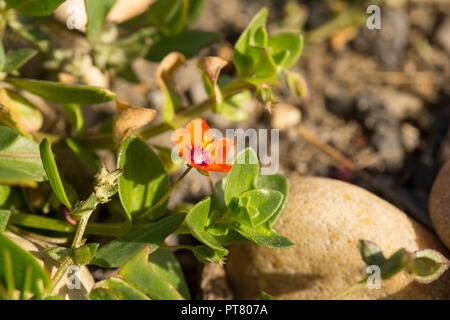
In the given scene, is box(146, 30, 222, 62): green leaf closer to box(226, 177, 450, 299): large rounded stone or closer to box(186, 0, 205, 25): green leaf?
box(186, 0, 205, 25): green leaf

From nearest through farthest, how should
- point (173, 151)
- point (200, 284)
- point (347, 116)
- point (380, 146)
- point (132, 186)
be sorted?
1. point (132, 186)
2. point (173, 151)
3. point (200, 284)
4. point (380, 146)
5. point (347, 116)

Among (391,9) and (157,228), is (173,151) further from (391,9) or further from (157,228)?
(391,9)

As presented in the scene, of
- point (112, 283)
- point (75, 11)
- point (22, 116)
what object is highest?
point (75, 11)

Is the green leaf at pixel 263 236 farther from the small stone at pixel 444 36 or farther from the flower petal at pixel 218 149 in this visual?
the small stone at pixel 444 36

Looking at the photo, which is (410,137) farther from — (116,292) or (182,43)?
(116,292)

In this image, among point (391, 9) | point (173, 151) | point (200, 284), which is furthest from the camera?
point (391, 9)

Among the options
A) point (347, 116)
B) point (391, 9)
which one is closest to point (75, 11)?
point (347, 116)

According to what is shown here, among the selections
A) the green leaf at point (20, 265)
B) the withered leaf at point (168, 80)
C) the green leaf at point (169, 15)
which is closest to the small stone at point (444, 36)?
the green leaf at point (169, 15)

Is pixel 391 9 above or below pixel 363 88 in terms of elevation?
above
